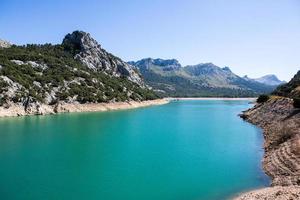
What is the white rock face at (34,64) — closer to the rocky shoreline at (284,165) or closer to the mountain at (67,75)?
the mountain at (67,75)

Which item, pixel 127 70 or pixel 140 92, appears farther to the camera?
pixel 127 70

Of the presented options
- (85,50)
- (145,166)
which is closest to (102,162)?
(145,166)

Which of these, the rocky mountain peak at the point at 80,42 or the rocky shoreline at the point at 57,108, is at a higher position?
the rocky mountain peak at the point at 80,42

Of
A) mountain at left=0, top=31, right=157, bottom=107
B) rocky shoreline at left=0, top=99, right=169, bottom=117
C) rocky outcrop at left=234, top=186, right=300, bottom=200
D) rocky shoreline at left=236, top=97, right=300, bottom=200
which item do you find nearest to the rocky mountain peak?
mountain at left=0, top=31, right=157, bottom=107

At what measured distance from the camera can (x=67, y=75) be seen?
123 m

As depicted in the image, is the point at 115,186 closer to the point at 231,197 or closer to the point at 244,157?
the point at 231,197

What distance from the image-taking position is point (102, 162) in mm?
36406

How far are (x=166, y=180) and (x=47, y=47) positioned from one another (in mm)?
155306

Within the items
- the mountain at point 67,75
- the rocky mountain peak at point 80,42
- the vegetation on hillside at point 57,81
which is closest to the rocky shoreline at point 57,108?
the mountain at point 67,75

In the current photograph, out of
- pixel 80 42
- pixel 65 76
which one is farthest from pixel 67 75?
pixel 80 42

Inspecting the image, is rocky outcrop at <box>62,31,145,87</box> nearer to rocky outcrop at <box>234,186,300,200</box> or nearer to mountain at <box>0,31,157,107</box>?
mountain at <box>0,31,157,107</box>

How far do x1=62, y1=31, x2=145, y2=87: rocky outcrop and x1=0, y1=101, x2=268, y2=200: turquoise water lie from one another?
105827 millimetres

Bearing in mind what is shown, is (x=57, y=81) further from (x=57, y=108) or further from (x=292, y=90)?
(x=292, y=90)

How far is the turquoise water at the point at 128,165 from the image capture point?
2633 cm
